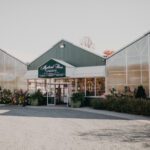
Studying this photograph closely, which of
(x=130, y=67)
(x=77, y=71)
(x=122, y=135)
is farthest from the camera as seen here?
(x=77, y=71)

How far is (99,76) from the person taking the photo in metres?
28.0

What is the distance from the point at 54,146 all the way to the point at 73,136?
2119 mm

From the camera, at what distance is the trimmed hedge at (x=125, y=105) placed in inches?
804

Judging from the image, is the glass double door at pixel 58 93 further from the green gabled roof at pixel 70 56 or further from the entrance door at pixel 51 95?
the green gabled roof at pixel 70 56

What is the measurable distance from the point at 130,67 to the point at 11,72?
15.0 metres

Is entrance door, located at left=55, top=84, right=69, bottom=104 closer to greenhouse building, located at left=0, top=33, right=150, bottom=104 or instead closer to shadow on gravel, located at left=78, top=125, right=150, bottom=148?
greenhouse building, located at left=0, top=33, right=150, bottom=104

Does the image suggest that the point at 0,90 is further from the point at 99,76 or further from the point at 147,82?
the point at 147,82

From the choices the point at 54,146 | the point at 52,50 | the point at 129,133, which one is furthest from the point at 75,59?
the point at 54,146

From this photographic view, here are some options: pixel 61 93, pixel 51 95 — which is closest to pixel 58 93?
pixel 61 93

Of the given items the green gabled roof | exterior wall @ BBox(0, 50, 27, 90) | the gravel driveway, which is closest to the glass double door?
the green gabled roof

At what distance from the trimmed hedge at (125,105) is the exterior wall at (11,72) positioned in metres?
11.6

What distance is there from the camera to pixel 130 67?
2562 cm

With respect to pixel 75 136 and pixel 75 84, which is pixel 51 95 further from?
pixel 75 136

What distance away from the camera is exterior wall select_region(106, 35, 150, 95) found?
24531mm
